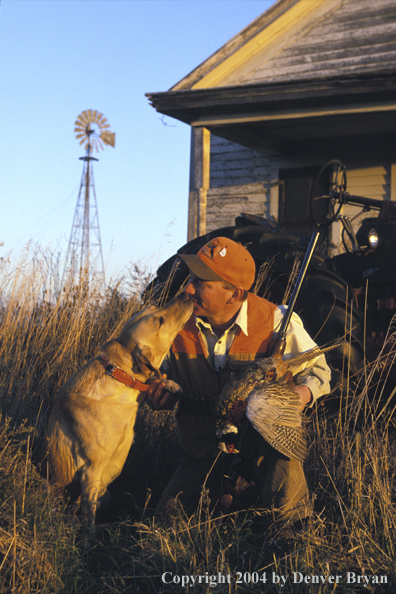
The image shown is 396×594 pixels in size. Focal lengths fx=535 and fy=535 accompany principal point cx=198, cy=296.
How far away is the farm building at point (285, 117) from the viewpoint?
283 inches

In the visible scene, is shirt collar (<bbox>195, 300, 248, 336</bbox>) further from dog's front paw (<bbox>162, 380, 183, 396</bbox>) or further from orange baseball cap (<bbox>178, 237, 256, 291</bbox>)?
dog's front paw (<bbox>162, 380, 183, 396</bbox>)

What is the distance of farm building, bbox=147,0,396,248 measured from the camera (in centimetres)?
718

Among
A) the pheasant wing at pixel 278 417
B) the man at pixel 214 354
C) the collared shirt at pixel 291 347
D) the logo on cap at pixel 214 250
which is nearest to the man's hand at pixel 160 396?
the man at pixel 214 354

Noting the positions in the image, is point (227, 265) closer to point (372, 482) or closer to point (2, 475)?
Result: point (372, 482)

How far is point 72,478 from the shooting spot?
2654 mm

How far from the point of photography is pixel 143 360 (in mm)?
2666

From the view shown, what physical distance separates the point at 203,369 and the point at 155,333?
37 cm

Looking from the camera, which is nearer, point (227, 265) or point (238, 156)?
point (227, 265)

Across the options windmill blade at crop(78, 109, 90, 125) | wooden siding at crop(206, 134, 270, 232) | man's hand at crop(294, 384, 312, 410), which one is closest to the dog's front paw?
man's hand at crop(294, 384, 312, 410)

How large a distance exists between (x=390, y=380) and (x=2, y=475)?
2.31 meters

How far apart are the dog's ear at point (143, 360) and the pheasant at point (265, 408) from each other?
16.7 inches

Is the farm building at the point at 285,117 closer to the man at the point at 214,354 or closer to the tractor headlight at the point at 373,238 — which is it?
the tractor headlight at the point at 373,238

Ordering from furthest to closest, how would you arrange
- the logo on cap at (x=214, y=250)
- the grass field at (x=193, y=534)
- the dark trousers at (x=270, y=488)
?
the logo on cap at (x=214, y=250) < the dark trousers at (x=270, y=488) < the grass field at (x=193, y=534)

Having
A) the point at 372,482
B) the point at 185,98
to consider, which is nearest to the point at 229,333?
the point at 372,482
